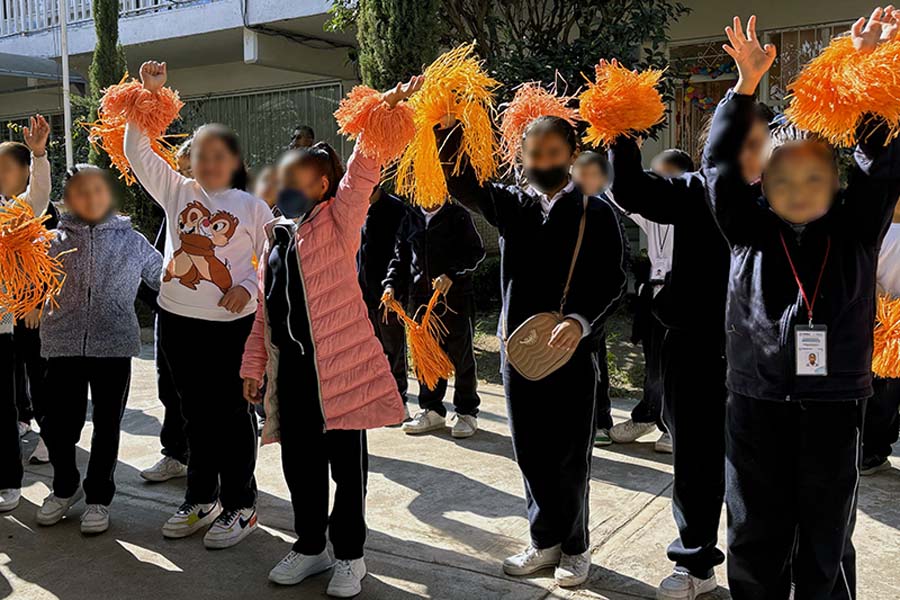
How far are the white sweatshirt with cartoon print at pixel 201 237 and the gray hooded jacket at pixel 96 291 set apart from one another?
315mm

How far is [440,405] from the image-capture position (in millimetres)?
5988

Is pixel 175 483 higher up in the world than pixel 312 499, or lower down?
lower down

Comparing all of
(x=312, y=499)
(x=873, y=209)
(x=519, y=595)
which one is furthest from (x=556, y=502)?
(x=873, y=209)

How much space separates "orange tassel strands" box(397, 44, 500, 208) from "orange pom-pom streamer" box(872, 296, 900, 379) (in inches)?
59.8

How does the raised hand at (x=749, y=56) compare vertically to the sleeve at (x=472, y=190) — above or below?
above

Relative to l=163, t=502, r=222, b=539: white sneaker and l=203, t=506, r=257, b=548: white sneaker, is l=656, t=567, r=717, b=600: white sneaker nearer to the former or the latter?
l=203, t=506, r=257, b=548: white sneaker

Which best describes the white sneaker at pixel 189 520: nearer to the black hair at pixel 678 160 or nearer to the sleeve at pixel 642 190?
the sleeve at pixel 642 190

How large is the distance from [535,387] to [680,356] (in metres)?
0.56

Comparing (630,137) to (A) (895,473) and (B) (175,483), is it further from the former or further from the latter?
(B) (175,483)

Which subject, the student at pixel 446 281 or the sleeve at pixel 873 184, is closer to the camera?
the sleeve at pixel 873 184

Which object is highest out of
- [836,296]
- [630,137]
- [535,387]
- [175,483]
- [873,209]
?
[630,137]

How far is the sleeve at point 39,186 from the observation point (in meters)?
4.33

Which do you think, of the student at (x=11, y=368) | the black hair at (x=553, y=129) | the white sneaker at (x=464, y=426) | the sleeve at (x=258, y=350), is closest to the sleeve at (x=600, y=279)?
the black hair at (x=553, y=129)

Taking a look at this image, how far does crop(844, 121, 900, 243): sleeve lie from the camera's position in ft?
8.16
